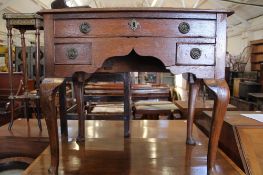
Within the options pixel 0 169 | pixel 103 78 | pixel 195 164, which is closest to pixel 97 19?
pixel 195 164

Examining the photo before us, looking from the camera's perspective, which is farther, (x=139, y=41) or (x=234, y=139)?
(x=234, y=139)

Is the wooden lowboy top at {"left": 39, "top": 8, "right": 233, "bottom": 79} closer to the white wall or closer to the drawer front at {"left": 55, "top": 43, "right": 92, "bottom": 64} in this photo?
the drawer front at {"left": 55, "top": 43, "right": 92, "bottom": 64}

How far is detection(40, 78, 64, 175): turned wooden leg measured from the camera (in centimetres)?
102

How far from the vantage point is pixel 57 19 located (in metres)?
1.04

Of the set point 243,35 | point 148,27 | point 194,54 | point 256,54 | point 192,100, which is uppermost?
point 243,35

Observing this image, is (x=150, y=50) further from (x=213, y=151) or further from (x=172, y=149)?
(x=172, y=149)

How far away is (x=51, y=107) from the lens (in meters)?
1.03

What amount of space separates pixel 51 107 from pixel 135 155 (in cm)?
55

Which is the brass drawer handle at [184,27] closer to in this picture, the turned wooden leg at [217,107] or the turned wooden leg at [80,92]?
the turned wooden leg at [217,107]

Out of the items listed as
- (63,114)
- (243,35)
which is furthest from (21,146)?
(243,35)

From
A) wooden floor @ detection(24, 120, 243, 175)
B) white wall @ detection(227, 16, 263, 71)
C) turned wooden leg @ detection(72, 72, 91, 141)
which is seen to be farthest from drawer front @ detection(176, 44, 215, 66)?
white wall @ detection(227, 16, 263, 71)

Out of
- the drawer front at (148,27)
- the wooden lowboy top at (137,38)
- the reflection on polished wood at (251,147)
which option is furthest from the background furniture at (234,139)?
the drawer front at (148,27)

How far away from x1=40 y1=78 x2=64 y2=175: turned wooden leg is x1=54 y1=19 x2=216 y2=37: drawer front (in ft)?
0.80

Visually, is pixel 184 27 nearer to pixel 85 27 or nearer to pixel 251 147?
pixel 85 27
